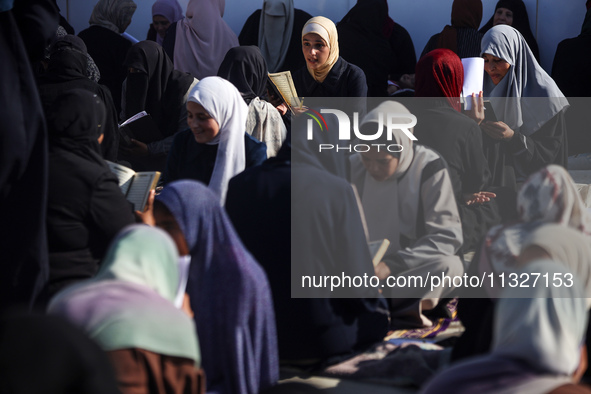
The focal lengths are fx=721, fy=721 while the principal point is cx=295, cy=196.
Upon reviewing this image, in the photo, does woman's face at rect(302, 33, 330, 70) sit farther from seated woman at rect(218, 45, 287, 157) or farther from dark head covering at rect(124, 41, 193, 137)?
dark head covering at rect(124, 41, 193, 137)

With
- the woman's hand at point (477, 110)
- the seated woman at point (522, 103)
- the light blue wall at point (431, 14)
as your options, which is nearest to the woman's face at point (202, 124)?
the woman's hand at point (477, 110)

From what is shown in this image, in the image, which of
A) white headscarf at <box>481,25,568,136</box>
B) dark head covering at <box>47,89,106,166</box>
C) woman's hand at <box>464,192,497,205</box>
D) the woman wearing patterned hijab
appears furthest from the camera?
the woman wearing patterned hijab

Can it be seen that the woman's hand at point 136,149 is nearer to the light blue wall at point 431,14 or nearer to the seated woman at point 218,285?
the seated woman at point 218,285

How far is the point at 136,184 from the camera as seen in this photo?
2885 millimetres

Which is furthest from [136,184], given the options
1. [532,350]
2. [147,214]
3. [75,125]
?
[532,350]

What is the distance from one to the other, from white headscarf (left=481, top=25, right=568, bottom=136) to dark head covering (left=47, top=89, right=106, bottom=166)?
2.91m

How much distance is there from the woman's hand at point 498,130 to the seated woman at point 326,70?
2.84ft

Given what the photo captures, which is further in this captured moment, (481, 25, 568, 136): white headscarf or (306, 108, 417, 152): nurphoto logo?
(481, 25, 568, 136): white headscarf

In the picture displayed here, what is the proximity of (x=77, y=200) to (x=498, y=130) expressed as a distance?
2.65m

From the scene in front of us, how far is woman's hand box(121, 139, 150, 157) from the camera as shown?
4160 millimetres

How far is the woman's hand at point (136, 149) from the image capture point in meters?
4.16

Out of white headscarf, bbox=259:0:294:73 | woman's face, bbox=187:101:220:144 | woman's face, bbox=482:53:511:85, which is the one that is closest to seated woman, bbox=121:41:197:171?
woman's face, bbox=187:101:220:144

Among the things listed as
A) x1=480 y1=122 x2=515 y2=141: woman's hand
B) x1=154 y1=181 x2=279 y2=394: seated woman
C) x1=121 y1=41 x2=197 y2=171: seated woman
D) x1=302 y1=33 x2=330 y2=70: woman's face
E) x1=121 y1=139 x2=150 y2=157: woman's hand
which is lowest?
x1=154 y1=181 x2=279 y2=394: seated woman

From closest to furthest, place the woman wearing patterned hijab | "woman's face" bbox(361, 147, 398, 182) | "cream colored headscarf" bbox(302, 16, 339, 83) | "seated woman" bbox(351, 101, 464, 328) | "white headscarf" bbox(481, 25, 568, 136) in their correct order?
"seated woman" bbox(351, 101, 464, 328) → "woman's face" bbox(361, 147, 398, 182) → "white headscarf" bbox(481, 25, 568, 136) → "cream colored headscarf" bbox(302, 16, 339, 83) → the woman wearing patterned hijab
